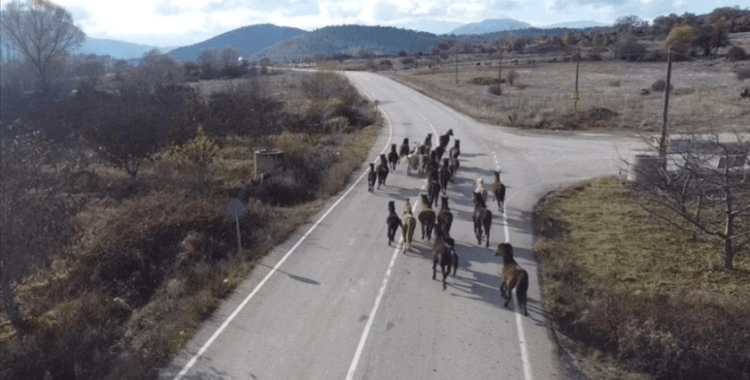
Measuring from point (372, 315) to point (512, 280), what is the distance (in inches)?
113

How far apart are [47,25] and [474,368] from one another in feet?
216

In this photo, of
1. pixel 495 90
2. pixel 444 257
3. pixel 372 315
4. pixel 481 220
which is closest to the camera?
pixel 372 315

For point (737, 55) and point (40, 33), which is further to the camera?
point (737, 55)

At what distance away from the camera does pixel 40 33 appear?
2373 inches

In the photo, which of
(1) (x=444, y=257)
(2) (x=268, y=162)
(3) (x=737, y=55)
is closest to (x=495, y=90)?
(3) (x=737, y=55)

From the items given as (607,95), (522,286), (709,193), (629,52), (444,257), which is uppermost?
(629,52)

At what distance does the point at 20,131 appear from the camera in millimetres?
38719

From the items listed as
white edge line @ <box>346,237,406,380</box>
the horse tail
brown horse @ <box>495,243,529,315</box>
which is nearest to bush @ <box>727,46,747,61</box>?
white edge line @ <box>346,237,406,380</box>

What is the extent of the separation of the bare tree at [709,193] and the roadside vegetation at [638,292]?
13.6 inches

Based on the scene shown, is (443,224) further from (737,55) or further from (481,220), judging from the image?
(737,55)

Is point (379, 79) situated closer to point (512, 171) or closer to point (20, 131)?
point (20, 131)

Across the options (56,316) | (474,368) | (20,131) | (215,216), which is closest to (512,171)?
(215,216)

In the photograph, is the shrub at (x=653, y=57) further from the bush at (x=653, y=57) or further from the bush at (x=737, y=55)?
the bush at (x=737, y=55)

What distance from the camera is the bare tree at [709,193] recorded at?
13.4 metres
